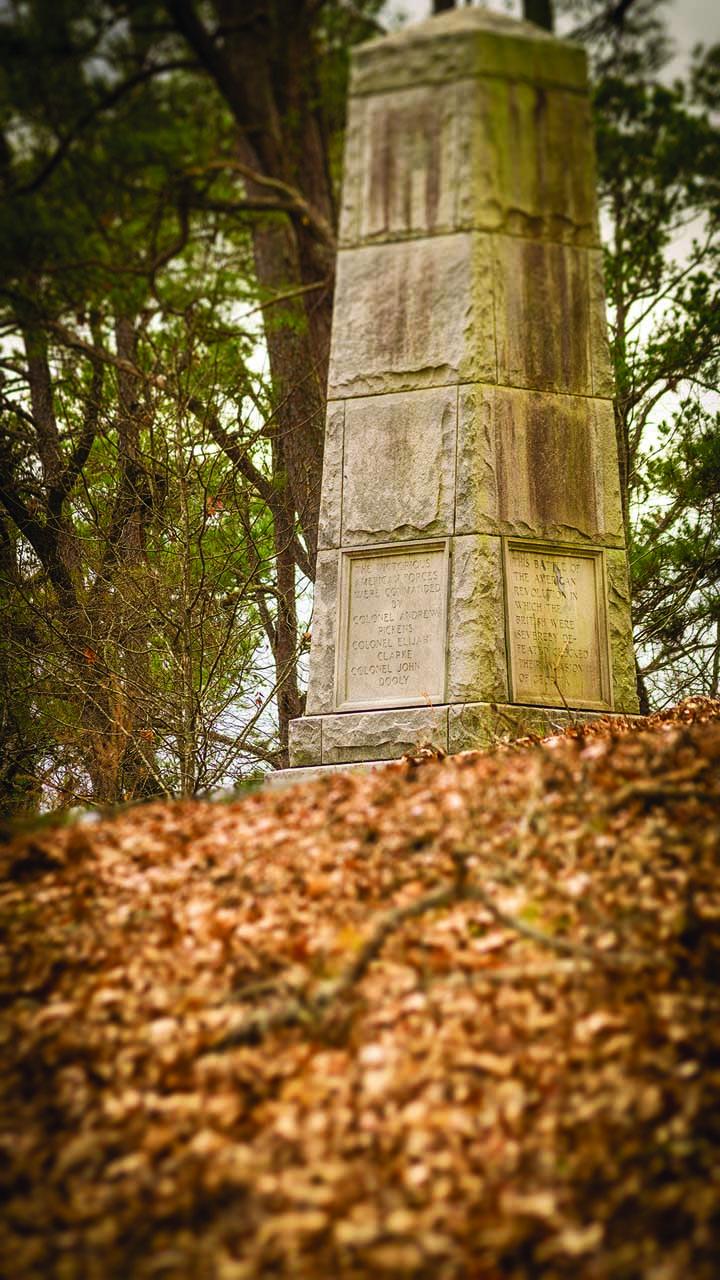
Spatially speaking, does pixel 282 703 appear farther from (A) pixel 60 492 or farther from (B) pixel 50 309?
(B) pixel 50 309

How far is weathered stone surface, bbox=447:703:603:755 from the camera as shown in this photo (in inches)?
246

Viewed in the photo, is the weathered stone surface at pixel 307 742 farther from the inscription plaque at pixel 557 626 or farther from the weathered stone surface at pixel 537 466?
the weathered stone surface at pixel 537 466

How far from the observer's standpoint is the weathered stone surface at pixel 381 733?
6.35 m

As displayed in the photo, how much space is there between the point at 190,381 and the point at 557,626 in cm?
413

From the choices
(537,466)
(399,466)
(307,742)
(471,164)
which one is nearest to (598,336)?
(537,466)

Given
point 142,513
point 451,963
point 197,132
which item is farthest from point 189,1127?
point 197,132

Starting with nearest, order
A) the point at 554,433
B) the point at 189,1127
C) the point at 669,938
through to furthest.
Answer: the point at 189,1127 → the point at 669,938 → the point at 554,433

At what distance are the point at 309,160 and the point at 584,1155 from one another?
11330mm

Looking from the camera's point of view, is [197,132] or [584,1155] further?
[197,132]

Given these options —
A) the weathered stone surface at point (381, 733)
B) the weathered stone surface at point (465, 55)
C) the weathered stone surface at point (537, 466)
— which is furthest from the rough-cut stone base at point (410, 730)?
the weathered stone surface at point (465, 55)

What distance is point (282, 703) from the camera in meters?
11.0

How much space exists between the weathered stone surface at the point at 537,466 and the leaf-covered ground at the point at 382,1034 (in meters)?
2.07

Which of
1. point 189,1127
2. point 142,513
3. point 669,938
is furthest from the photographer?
point 142,513

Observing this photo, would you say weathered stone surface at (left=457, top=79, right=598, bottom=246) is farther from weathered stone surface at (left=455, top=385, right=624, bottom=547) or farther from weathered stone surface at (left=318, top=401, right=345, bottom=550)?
weathered stone surface at (left=318, top=401, right=345, bottom=550)
